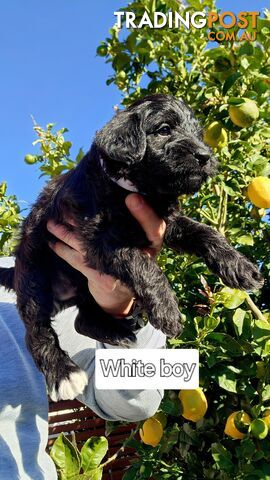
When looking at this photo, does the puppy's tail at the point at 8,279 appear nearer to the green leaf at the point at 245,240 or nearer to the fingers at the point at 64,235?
the fingers at the point at 64,235

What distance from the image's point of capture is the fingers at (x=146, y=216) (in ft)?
5.28

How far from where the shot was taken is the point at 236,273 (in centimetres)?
167

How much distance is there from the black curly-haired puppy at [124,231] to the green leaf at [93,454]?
0.16 metres

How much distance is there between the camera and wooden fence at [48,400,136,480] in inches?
140

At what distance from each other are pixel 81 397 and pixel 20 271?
51 centimetres

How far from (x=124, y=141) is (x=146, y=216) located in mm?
227

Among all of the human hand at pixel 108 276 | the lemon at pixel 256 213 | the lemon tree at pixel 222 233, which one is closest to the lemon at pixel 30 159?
the lemon tree at pixel 222 233

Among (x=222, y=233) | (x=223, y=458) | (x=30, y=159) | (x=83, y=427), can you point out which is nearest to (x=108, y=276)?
(x=222, y=233)

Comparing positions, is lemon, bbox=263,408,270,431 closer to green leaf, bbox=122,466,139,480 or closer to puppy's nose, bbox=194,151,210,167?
green leaf, bbox=122,466,139,480

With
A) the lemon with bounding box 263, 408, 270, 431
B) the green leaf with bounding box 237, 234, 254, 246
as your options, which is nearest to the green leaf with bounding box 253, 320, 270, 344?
the lemon with bounding box 263, 408, 270, 431

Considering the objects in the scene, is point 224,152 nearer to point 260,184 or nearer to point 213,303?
point 260,184

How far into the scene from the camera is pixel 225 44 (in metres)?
2.34

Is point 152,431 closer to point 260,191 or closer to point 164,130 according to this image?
point 260,191

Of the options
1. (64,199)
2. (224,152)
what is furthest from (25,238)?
(224,152)
